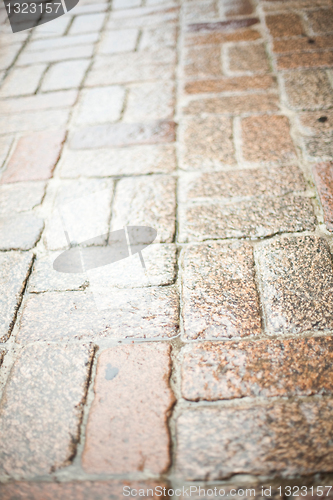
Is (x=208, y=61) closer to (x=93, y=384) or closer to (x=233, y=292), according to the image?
(x=233, y=292)

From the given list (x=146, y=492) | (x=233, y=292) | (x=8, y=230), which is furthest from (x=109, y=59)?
(x=146, y=492)

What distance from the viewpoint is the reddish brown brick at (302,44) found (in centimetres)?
215

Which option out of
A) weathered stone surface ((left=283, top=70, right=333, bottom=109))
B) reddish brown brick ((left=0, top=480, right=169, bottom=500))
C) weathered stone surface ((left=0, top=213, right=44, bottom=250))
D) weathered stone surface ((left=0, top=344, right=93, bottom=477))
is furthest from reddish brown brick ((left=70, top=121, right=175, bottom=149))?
reddish brown brick ((left=0, top=480, right=169, bottom=500))

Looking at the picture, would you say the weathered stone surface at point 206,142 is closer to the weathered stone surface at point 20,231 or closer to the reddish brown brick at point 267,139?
the reddish brown brick at point 267,139

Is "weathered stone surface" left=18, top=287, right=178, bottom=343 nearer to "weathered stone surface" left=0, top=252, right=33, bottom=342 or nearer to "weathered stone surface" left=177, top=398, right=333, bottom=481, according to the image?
"weathered stone surface" left=0, top=252, right=33, bottom=342

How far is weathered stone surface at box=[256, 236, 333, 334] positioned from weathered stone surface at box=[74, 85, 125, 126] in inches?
48.4

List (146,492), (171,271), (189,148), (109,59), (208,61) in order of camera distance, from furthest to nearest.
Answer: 1. (109,59)
2. (208,61)
3. (189,148)
4. (171,271)
5. (146,492)

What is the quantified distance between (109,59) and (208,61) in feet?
2.32

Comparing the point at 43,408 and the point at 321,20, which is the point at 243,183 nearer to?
the point at 43,408

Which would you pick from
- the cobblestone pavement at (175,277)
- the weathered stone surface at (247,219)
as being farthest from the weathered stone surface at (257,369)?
the weathered stone surface at (247,219)

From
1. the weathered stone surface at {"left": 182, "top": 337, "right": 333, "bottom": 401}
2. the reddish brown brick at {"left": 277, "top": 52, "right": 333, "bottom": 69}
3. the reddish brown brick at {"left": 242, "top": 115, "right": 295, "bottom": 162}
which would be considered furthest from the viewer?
the reddish brown brick at {"left": 277, "top": 52, "right": 333, "bottom": 69}

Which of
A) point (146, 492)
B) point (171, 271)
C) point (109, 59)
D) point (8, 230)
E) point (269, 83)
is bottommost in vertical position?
point (146, 492)

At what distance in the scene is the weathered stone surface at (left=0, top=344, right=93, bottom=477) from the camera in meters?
0.90

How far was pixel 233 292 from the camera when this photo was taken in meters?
1.17
